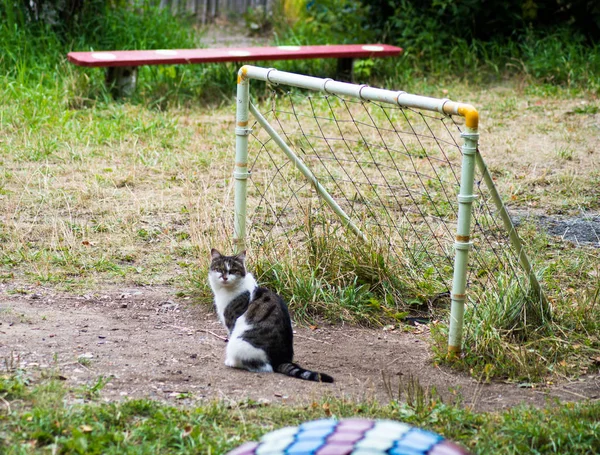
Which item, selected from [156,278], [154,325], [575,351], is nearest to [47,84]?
[156,278]

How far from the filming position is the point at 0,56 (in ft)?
30.8

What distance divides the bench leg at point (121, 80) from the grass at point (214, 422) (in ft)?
19.6

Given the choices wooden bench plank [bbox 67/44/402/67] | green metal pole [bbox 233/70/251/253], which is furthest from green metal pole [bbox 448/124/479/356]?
wooden bench plank [bbox 67/44/402/67]

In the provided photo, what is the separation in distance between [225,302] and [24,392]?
4.10 feet

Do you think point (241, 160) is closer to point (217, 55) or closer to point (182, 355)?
point (182, 355)

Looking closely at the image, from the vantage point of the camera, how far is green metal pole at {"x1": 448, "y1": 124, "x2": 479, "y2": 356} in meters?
3.86

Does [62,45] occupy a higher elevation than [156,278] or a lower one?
higher

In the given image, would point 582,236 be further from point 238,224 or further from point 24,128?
point 24,128

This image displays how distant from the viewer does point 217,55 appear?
9.34m

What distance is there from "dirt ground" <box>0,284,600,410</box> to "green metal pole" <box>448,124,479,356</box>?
22cm

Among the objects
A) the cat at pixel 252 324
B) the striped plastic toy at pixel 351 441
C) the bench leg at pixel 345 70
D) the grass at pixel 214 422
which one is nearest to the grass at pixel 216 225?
the grass at pixel 214 422

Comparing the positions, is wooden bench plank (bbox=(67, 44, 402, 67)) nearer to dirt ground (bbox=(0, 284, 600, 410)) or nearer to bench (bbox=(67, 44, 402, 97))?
bench (bbox=(67, 44, 402, 97))

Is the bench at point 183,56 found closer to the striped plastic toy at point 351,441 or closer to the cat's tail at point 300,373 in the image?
the cat's tail at point 300,373

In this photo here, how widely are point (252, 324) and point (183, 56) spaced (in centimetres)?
560
